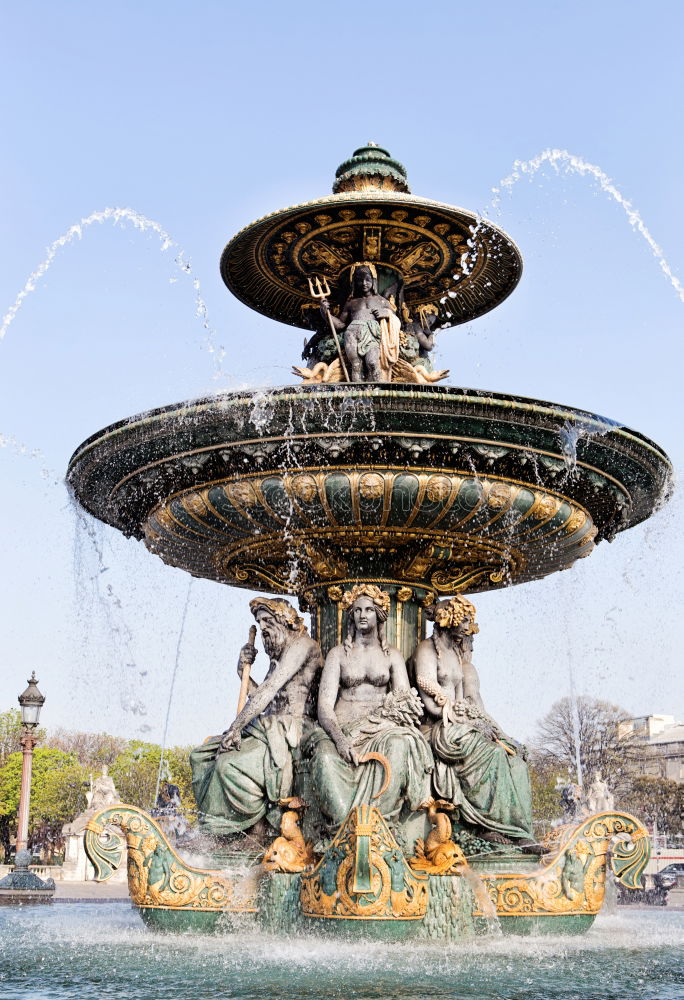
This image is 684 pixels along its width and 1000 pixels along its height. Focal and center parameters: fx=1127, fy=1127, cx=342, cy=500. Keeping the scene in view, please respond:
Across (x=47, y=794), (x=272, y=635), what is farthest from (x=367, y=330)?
(x=47, y=794)

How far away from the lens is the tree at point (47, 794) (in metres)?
52.2

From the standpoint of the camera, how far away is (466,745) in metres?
7.52

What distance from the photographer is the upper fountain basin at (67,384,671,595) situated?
7000 mm

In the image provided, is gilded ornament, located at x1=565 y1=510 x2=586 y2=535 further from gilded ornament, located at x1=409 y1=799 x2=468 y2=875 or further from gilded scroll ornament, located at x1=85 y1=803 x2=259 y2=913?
gilded scroll ornament, located at x1=85 y1=803 x2=259 y2=913

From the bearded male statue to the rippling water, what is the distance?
891 mm

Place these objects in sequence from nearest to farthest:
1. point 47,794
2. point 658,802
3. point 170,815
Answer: point 170,815 < point 658,802 < point 47,794

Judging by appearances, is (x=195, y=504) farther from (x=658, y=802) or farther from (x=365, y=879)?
(x=658, y=802)

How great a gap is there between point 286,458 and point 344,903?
2.77 meters

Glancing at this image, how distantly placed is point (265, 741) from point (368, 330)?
131 inches

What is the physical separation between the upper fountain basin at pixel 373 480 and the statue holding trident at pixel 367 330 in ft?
5.16

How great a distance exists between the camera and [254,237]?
9.38 meters

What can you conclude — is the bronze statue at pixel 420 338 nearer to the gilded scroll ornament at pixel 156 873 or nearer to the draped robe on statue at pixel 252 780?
the draped robe on statue at pixel 252 780

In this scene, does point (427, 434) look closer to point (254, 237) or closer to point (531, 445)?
point (531, 445)

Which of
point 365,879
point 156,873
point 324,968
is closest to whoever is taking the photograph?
point 324,968
